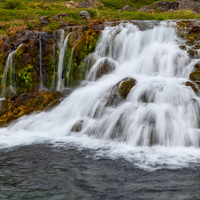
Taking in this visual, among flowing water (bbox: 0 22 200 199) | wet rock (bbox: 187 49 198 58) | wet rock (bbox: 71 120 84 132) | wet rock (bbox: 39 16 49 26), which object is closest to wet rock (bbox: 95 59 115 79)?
flowing water (bbox: 0 22 200 199)

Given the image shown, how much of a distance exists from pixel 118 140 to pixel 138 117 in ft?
3.54

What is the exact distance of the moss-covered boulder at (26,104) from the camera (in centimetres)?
924

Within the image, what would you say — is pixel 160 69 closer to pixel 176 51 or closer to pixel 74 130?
pixel 176 51

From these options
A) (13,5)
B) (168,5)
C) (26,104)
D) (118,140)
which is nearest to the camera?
(118,140)

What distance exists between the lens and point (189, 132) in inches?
248

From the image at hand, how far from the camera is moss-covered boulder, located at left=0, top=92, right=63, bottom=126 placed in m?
9.24

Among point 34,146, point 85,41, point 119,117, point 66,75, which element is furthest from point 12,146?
point 85,41

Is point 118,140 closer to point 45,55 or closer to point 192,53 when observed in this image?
point 192,53

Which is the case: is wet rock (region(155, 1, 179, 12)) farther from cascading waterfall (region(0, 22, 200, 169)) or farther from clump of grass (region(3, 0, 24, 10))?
cascading waterfall (region(0, 22, 200, 169))

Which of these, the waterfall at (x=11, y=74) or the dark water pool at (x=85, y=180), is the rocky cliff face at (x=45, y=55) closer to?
the waterfall at (x=11, y=74)

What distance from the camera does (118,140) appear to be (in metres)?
6.67

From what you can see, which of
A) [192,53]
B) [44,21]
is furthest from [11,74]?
[192,53]

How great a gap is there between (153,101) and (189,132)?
1.98 metres

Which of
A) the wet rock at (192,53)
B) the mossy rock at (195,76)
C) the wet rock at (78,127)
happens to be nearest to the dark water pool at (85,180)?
the wet rock at (78,127)
